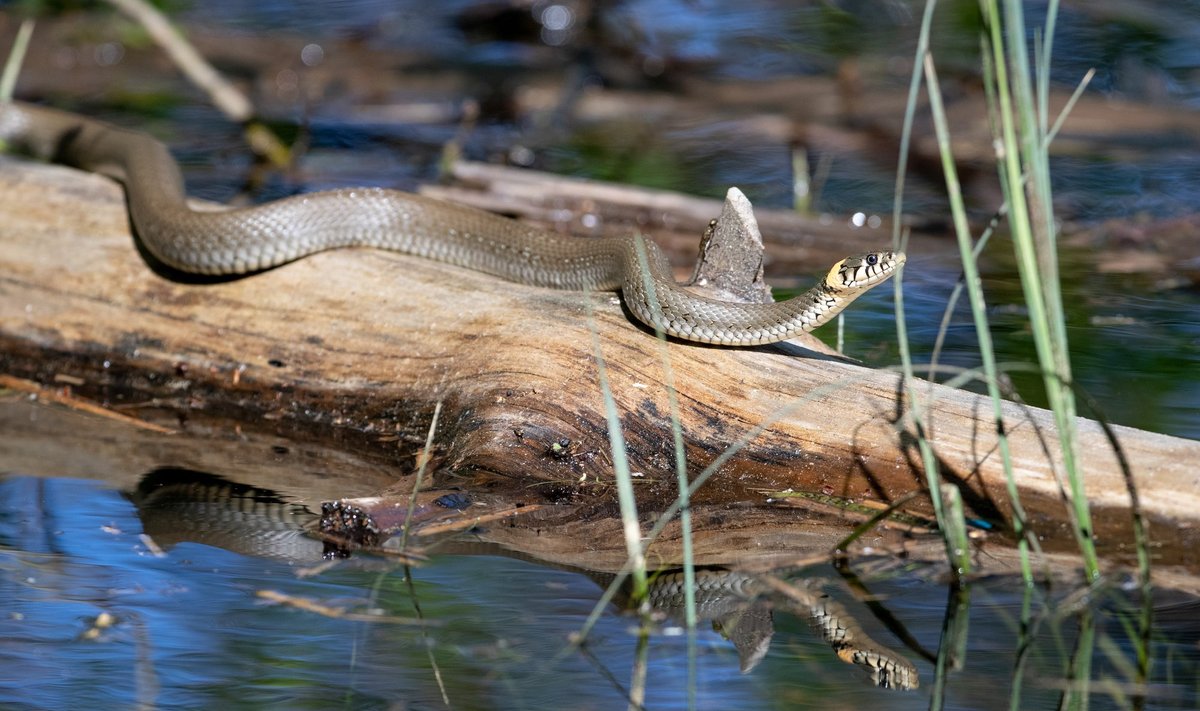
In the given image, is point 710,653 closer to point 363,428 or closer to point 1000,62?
point 1000,62

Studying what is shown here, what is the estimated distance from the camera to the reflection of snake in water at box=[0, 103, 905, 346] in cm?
552

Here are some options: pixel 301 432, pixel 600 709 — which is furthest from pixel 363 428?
pixel 600 709

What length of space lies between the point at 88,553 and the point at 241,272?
2.10 meters

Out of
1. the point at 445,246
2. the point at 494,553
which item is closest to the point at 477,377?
the point at 494,553

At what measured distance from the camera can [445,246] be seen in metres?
7.04

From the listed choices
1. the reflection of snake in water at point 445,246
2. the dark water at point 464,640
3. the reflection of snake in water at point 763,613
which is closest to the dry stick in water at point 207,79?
the reflection of snake in water at point 445,246

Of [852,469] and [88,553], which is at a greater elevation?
[852,469]

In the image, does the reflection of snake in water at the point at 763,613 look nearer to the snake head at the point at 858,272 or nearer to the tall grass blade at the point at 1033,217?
the tall grass blade at the point at 1033,217

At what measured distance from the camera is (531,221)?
9188 millimetres

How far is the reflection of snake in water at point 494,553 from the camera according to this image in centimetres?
404

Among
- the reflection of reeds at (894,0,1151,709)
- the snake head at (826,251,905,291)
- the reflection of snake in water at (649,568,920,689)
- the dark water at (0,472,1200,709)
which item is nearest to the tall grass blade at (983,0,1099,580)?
the reflection of reeds at (894,0,1151,709)

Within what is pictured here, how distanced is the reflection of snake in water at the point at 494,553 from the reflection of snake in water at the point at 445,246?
125 centimetres

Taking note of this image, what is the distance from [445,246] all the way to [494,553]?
8.69 feet

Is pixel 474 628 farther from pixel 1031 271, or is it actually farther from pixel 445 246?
pixel 445 246
